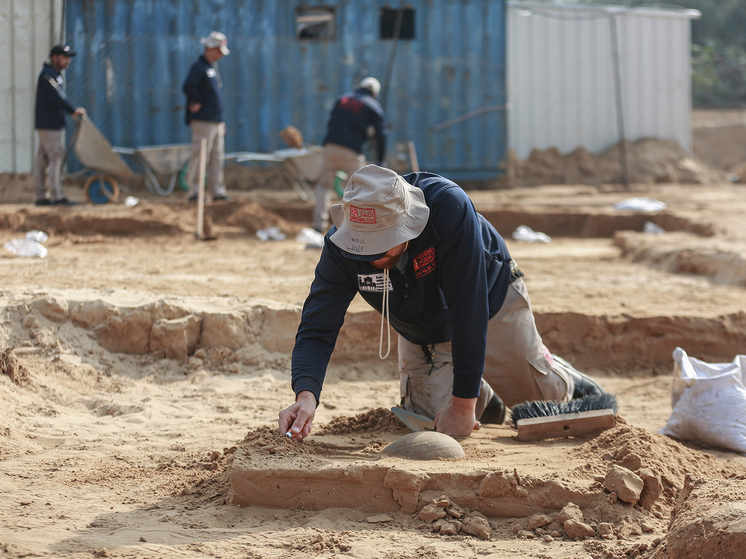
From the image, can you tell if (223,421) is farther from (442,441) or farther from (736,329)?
(736,329)

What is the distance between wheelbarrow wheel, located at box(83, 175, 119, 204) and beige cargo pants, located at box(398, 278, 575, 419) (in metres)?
7.27

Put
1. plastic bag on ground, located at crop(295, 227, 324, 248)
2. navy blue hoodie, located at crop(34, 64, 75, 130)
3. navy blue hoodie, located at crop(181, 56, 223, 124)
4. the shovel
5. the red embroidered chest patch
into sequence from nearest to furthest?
the red embroidered chest patch
the shovel
plastic bag on ground, located at crop(295, 227, 324, 248)
navy blue hoodie, located at crop(34, 64, 75, 130)
navy blue hoodie, located at crop(181, 56, 223, 124)

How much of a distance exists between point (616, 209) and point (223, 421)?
7.44 meters

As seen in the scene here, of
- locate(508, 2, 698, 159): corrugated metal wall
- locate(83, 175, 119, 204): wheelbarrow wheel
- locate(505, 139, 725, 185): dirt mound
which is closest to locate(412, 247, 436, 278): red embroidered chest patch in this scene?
locate(83, 175, 119, 204): wheelbarrow wheel

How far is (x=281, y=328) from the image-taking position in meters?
4.70

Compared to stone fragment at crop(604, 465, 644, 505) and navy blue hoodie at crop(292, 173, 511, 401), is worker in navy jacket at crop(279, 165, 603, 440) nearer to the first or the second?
navy blue hoodie at crop(292, 173, 511, 401)

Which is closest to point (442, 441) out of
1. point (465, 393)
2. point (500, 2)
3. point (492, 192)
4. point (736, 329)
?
point (465, 393)

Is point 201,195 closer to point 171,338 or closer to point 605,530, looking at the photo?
point 171,338

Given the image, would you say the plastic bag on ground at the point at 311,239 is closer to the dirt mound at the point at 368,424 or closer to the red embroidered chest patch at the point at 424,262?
the dirt mound at the point at 368,424

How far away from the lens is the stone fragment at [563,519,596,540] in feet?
7.89

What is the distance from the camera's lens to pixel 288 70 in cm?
1133

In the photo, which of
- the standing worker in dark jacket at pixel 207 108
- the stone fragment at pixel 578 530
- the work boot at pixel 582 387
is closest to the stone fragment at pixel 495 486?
the stone fragment at pixel 578 530

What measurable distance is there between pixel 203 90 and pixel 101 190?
84.1 inches

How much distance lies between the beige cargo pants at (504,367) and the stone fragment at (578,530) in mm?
987
